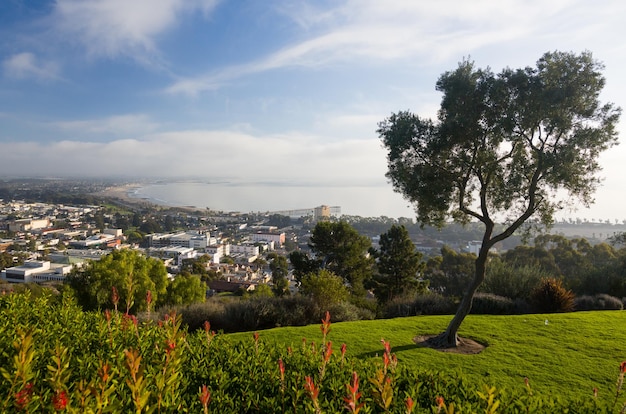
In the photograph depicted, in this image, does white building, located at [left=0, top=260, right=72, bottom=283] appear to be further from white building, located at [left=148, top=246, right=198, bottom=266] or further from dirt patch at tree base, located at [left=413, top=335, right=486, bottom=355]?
dirt patch at tree base, located at [left=413, top=335, right=486, bottom=355]

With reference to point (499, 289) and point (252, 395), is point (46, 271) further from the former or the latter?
point (252, 395)

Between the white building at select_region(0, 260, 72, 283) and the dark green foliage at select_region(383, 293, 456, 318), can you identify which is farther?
the white building at select_region(0, 260, 72, 283)

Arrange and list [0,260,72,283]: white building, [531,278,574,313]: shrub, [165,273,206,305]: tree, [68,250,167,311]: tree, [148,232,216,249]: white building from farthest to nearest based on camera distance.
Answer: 1. [148,232,216,249]: white building
2. [0,260,72,283]: white building
3. [165,273,206,305]: tree
4. [68,250,167,311]: tree
5. [531,278,574,313]: shrub

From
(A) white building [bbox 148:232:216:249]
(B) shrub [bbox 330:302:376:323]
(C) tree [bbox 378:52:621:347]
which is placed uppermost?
(C) tree [bbox 378:52:621:347]

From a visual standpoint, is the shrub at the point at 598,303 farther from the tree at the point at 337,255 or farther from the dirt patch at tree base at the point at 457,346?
the tree at the point at 337,255

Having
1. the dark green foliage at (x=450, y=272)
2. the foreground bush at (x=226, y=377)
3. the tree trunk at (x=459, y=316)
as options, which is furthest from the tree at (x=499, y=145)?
the dark green foliage at (x=450, y=272)

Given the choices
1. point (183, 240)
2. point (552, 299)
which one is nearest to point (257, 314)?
point (552, 299)

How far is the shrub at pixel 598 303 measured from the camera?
11.1 m

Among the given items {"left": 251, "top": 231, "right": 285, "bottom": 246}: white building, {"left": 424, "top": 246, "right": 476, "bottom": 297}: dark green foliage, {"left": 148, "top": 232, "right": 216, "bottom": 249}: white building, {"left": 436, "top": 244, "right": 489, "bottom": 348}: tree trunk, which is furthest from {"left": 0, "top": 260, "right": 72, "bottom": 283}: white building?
{"left": 436, "top": 244, "right": 489, "bottom": 348}: tree trunk

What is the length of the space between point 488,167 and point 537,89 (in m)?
1.68

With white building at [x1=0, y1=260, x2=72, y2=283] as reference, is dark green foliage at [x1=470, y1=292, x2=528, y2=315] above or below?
above

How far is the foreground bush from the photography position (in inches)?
77.9

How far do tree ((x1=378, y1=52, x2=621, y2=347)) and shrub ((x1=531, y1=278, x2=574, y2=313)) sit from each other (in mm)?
3799

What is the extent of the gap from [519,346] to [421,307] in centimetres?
430
